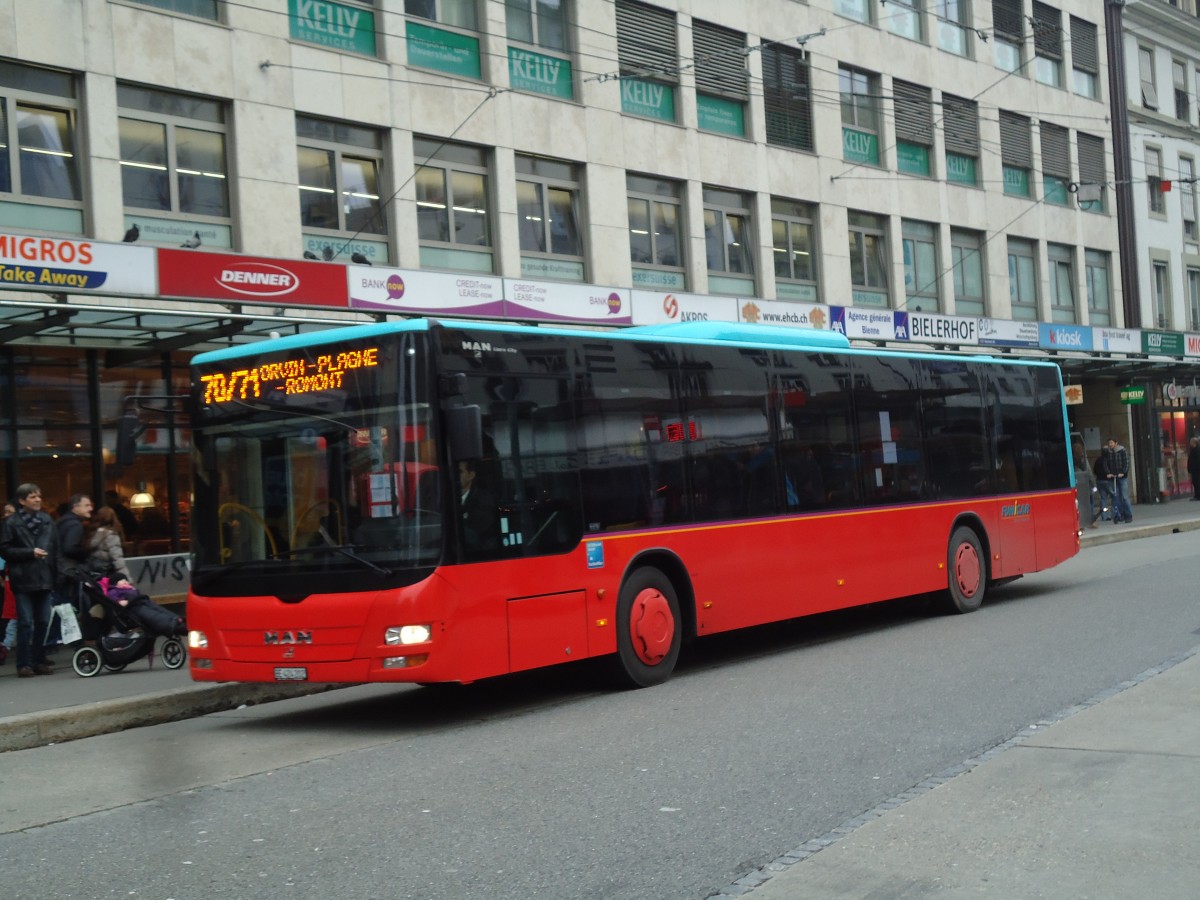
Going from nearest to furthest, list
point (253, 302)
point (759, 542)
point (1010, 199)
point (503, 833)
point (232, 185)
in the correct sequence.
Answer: point (503, 833) → point (759, 542) → point (253, 302) → point (232, 185) → point (1010, 199)

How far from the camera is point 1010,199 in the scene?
35.2m

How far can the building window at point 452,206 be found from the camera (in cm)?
2170

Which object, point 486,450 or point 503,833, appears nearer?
point 503,833

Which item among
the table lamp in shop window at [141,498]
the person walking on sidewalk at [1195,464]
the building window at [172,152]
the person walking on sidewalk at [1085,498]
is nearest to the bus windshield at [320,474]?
the table lamp in shop window at [141,498]

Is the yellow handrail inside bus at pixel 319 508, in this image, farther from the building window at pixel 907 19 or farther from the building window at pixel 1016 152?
the building window at pixel 1016 152

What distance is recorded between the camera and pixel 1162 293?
42219 millimetres

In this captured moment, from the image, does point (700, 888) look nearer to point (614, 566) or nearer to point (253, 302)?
point (614, 566)

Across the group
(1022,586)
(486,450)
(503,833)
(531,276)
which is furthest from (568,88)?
(503,833)

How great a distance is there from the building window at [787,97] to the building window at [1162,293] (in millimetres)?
17158

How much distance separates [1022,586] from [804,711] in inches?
419

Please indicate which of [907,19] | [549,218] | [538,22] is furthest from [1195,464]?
[538,22]

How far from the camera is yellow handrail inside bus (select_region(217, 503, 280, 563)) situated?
10.4 meters

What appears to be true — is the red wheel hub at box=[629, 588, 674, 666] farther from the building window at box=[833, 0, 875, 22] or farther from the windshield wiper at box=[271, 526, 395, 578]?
the building window at box=[833, 0, 875, 22]

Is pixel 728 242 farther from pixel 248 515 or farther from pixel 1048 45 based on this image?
pixel 248 515
